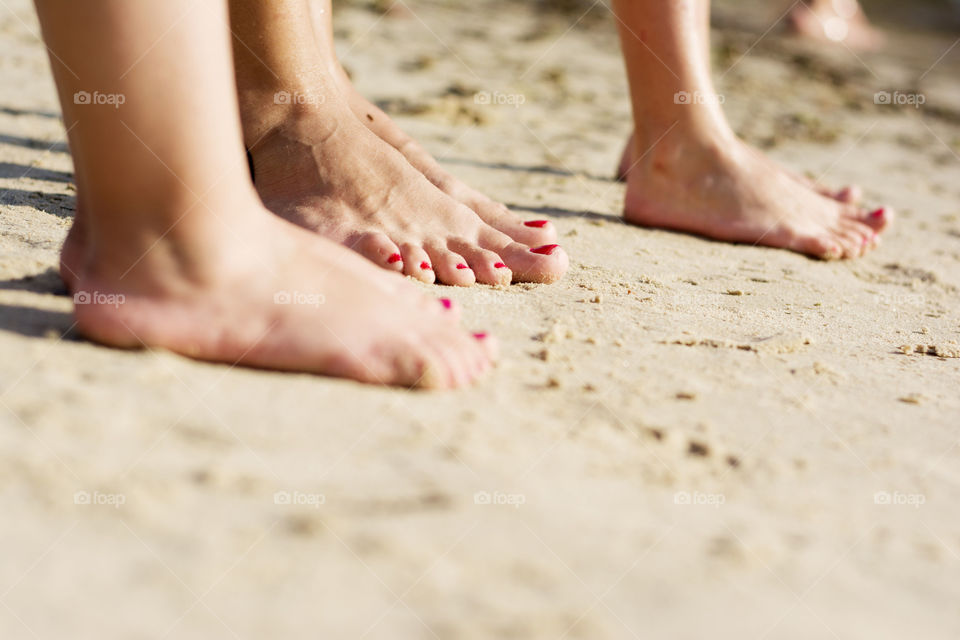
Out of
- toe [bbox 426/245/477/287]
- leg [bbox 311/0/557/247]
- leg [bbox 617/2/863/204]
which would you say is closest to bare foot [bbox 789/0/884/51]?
leg [bbox 617/2/863/204]

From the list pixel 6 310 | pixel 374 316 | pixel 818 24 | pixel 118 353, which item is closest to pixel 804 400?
pixel 374 316

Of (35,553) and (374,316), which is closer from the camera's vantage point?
(35,553)

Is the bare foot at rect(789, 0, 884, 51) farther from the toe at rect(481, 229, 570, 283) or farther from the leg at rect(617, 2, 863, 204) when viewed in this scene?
the toe at rect(481, 229, 570, 283)

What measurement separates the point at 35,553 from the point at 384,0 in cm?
455

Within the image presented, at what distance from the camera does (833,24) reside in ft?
21.7

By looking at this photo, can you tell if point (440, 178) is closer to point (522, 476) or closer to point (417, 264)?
point (417, 264)

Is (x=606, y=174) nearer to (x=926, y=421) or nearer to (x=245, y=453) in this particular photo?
(x=926, y=421)

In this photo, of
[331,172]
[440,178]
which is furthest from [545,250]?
[331,172]

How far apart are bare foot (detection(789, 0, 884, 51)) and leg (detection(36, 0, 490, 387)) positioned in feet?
18.6

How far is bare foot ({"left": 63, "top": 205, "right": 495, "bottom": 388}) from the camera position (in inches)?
52.3

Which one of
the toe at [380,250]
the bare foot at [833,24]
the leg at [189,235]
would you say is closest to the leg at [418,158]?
the toe at [380,250]

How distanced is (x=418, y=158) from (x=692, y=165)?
0.76 meters

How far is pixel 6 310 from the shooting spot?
4.63 ft

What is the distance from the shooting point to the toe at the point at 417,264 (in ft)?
6.05
